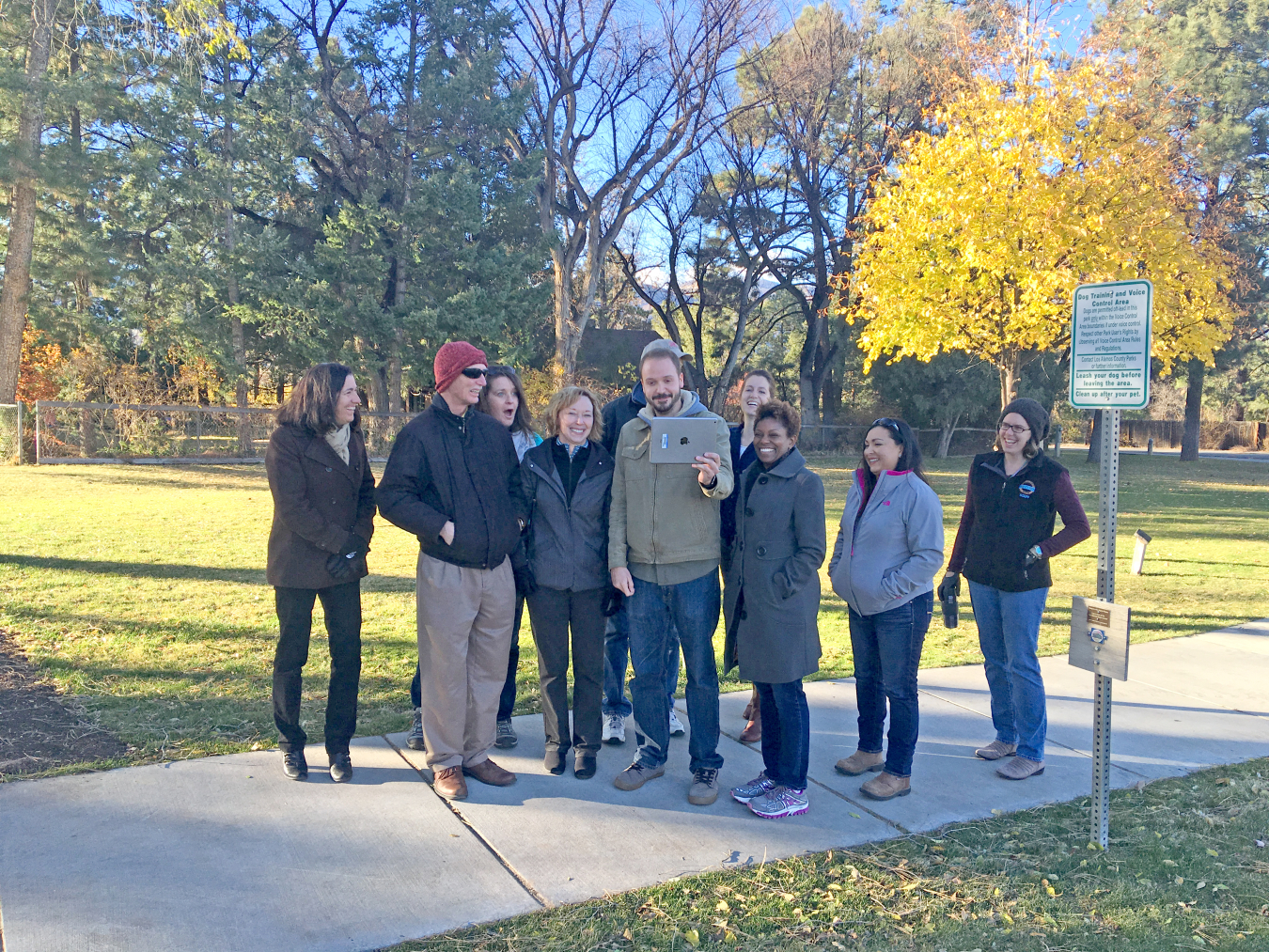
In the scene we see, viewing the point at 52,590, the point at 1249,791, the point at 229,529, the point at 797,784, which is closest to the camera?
the point at 797,784

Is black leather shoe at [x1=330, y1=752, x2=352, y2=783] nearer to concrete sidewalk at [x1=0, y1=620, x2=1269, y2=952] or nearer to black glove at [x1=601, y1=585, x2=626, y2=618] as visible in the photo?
concrete sidewalk at [x1=0, y1=620, x2=1269, y2=952]

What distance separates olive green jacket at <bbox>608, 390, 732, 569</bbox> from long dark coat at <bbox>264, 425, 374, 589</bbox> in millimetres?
1268

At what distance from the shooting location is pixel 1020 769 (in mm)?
4461

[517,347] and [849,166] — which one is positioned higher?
[849,166]

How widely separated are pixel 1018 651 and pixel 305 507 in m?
3.46

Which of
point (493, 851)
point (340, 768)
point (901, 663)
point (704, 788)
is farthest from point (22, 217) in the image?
point (901, 663)

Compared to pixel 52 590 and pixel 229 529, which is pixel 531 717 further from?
pixel 229 529

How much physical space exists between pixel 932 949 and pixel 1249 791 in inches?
93.7

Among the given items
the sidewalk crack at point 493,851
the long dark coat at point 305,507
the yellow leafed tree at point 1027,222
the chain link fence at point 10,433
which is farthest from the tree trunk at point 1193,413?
the long dark coat at point 305,507

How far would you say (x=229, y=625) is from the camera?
6910 millimetres

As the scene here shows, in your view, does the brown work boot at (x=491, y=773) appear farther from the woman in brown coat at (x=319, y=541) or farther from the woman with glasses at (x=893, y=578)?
the woman with glasses at (x=893, y=578)

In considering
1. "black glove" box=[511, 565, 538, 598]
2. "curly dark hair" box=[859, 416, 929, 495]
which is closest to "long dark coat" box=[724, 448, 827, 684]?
"curly dark hair" box=[859, 416, 929, 495]

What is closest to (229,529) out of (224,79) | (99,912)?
(99,912)

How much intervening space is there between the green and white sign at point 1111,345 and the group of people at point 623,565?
71 cm
